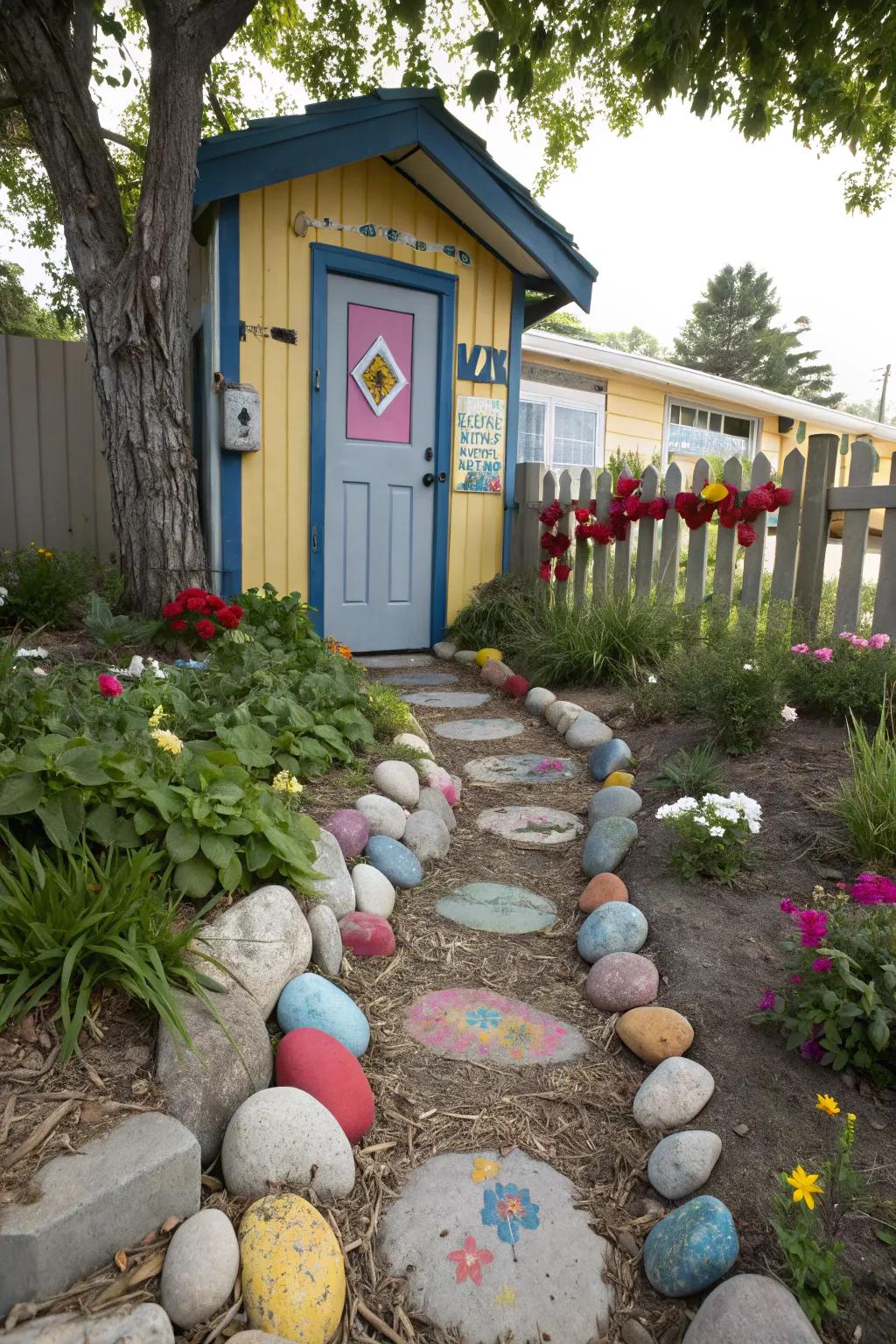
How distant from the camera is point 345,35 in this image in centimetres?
524

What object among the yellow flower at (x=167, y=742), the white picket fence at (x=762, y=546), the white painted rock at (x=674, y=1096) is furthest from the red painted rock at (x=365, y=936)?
the white picket fence at (x=762, y=546)

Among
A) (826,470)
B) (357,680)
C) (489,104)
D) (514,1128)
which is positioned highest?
(489,104)

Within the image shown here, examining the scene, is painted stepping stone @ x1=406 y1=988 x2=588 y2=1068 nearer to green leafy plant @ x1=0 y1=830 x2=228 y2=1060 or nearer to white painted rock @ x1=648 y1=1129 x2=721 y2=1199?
white painted rock @ x1=648 y1=1129 x2=721 y2=1199

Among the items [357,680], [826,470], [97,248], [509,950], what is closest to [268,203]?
[97,248]

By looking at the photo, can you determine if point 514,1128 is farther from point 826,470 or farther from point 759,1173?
point 826,470

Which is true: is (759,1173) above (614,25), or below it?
below

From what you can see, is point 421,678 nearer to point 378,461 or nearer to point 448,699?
point 448,699

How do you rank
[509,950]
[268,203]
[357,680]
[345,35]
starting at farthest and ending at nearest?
[345,35] < [268,203] < [357,680] < [509,950]

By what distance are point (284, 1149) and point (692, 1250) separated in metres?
0.70

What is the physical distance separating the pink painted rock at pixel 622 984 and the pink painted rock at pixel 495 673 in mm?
2876

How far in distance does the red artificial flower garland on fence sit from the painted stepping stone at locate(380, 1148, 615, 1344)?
3406 millimetres

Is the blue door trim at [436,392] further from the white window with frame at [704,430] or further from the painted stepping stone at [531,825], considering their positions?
the white window with frame at [704,430]

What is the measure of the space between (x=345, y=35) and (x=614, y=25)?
5.58 feet

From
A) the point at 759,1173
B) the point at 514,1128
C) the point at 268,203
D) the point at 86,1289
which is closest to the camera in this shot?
the point at 86,1289
